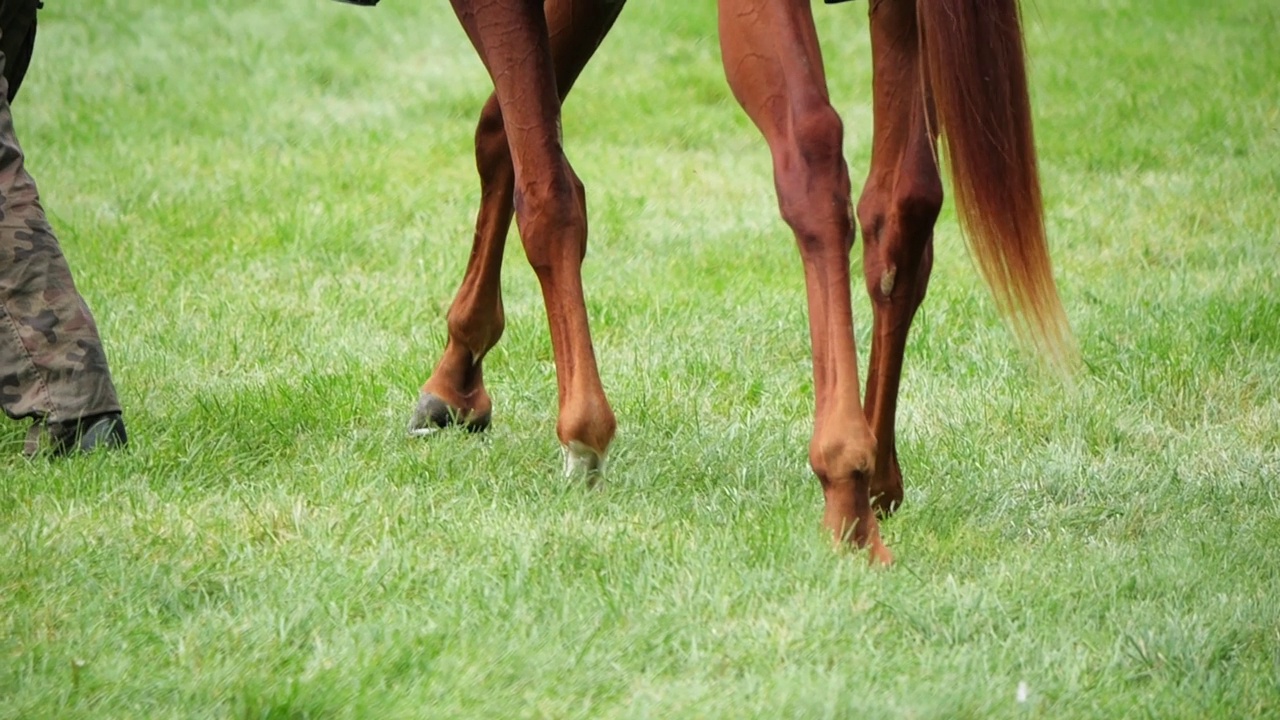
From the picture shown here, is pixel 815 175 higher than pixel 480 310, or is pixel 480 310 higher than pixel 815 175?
pixel 815 175

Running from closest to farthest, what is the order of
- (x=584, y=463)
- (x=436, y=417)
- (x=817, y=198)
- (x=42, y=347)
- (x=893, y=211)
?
(x=817, y=198), (x=893, y=211), (x=584, y=463), (x=42, y=347), (x=436, y=417)

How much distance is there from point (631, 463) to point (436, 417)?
679 millimetres

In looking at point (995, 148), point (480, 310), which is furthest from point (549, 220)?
point (995, 148)

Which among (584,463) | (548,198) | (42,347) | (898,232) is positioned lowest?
(584,463)

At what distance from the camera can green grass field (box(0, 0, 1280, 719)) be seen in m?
2.52

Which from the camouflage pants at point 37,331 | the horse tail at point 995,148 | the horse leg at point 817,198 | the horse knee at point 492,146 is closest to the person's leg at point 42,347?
the camouflage pants at point 37,331

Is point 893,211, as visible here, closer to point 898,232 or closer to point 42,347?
point 898,232

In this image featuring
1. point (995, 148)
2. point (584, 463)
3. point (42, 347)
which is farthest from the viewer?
point (42, 347)

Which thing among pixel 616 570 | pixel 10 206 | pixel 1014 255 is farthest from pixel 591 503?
pixel 10 206

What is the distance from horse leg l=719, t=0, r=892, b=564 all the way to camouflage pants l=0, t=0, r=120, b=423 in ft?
6.21

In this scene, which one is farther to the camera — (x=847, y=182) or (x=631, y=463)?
(x=631, y=463)

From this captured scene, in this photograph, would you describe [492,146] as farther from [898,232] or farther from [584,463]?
[898,232]

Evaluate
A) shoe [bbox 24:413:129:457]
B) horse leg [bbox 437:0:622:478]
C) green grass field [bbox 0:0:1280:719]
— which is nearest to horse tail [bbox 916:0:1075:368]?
green grass field [bbox 0:0:1280:719]

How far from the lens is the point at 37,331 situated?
3.75 metres
